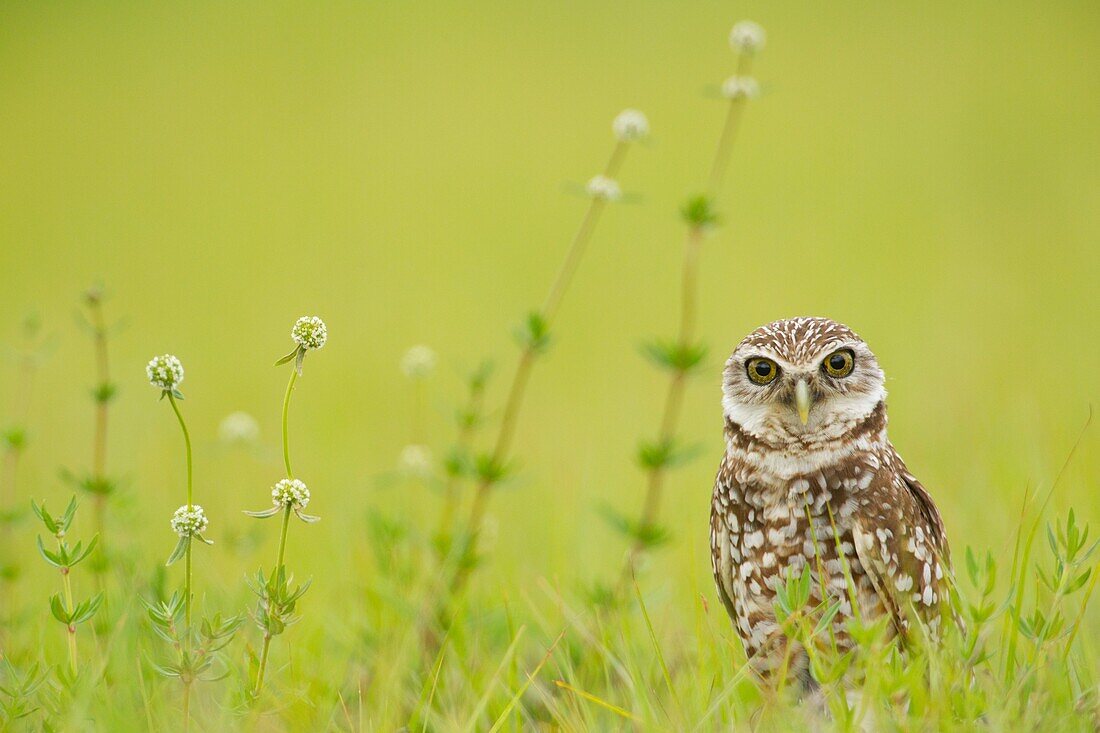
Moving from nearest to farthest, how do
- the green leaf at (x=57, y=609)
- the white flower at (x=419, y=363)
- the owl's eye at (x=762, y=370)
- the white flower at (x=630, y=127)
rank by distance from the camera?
the green leaf at (x=57, y=609) < the owl's eye at (x=762, y=370) < the white flower at (x=630, y=127) < the white flower at (x=419, y=363)

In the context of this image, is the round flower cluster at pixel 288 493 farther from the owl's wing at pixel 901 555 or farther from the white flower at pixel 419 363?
the white flower at pixel 419 363

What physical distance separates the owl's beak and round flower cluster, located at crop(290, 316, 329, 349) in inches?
54.5

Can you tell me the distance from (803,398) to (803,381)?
0.07 metres

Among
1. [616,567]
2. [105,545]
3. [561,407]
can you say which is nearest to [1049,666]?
[616,567]

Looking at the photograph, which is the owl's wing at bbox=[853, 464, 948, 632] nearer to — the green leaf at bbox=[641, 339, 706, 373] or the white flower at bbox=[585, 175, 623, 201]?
the green leaf at bbox=[641, 339, 706, 373]

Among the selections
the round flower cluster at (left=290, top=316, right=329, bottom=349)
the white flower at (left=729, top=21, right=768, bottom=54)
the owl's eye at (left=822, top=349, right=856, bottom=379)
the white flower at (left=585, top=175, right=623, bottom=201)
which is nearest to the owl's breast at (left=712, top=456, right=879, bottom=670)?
the owl's eye at (left=822, top=349, right=856, bottom=379)

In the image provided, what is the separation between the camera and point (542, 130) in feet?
51.2

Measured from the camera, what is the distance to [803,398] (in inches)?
129

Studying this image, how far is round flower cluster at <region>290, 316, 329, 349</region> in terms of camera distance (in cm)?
259

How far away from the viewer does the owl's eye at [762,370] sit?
11.1ft

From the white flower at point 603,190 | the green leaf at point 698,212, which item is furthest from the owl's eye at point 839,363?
the white flower at point 603,190

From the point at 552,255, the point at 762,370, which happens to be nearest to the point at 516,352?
the point at 552,255

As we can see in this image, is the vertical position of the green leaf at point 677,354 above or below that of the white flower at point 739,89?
below

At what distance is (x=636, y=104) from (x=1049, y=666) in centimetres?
1315
